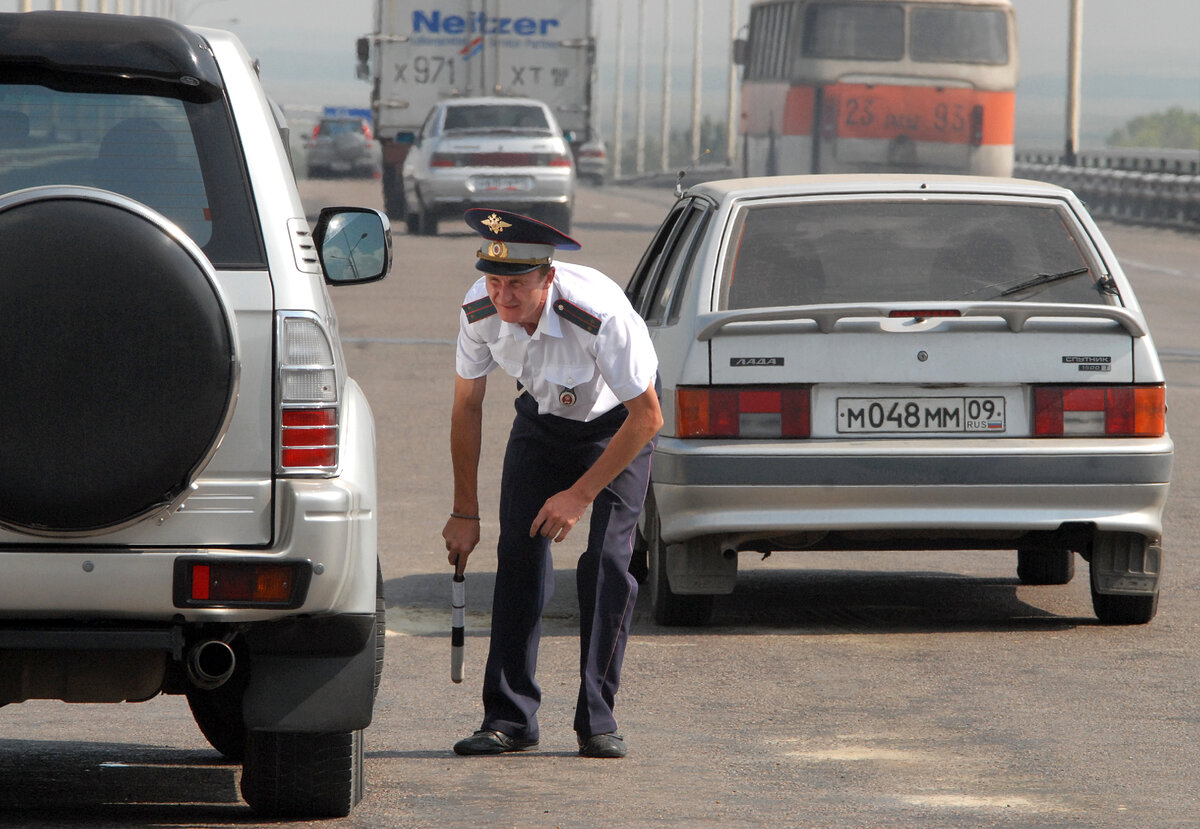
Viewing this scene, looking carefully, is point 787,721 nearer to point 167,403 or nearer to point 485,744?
point 485,744

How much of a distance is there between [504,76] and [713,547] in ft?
95.4

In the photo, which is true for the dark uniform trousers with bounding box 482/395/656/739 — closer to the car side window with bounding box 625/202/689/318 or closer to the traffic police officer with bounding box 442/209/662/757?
the traffic police officer with bounding box 442/209/662/757

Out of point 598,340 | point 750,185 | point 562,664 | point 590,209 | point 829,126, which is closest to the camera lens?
point 598,340

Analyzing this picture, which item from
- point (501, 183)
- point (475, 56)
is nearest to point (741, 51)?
point (475, 56)

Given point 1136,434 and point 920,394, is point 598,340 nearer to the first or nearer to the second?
point 920,394

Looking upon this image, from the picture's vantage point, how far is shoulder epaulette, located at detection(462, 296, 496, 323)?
540cm

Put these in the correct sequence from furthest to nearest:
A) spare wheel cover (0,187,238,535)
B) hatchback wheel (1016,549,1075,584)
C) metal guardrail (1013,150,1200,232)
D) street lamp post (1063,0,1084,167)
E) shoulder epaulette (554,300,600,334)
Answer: street lamp post (1063,0,1084,167) → metal guardrail (1013,150,1200,232) → hatchback wheel (1016,549,1075,584) → shoulder epaulette (554,300,600,334) → spare wheel cover (0,187,238,535)

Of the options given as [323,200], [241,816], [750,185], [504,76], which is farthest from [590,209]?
[241,816]

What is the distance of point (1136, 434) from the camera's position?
710 cm

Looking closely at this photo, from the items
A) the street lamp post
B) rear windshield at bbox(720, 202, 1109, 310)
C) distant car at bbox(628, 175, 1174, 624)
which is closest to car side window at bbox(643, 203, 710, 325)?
rear windshield at bbox(720, 202, 1109, 310)

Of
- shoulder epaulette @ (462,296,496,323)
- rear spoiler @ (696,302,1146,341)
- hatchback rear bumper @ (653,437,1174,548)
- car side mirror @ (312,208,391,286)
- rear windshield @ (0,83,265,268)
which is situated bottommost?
hatchback rear bumper @ (653,437,1174,548)

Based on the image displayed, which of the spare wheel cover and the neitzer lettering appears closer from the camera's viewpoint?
the spare wheel cover

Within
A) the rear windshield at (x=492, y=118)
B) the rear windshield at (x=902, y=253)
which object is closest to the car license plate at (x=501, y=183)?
the rear windshield at (x=492, y=118)

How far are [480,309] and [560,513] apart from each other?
0.56 m
